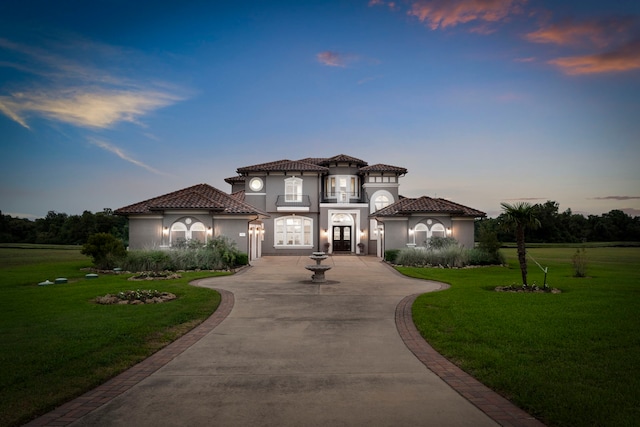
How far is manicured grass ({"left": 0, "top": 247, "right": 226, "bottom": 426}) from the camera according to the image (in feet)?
15.6

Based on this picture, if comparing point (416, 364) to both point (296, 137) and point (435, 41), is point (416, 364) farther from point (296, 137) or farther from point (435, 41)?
point (296, 137)

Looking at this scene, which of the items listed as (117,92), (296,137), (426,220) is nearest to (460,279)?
(426,220)

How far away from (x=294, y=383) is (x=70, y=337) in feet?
15.8

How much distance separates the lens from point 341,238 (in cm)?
3297

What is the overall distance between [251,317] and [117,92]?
17.3 meters

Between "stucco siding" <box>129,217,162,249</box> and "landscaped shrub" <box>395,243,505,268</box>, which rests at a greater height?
"stucco siding" <box>129,217,162,249</box>

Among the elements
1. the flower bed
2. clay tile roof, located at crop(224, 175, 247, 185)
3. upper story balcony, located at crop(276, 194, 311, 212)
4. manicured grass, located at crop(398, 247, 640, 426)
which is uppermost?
clay tile roof, located at crop(224, 175, 247, 185)

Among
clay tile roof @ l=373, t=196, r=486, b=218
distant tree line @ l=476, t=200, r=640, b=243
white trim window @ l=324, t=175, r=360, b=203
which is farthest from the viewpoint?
distant tree line @ l=476, t=200, r=640, b=243

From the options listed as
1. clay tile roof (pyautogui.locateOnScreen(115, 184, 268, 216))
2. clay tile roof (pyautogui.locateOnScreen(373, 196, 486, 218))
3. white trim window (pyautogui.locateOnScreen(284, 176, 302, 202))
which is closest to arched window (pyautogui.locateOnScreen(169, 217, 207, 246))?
clay tile roof (pyautogui.locateOnScreen(115, 184, 268, 216))

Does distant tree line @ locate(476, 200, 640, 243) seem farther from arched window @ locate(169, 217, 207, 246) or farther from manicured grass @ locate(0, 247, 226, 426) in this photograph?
manicured grass @ locate(0, 247, 226, 426)

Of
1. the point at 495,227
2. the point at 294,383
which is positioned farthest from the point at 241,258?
the point at 495,227

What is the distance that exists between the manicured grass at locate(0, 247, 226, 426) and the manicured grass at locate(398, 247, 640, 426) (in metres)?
5.44

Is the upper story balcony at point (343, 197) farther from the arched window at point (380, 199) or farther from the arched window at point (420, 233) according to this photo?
the arched window at point (420, 233)

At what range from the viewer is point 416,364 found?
19.4 feet
